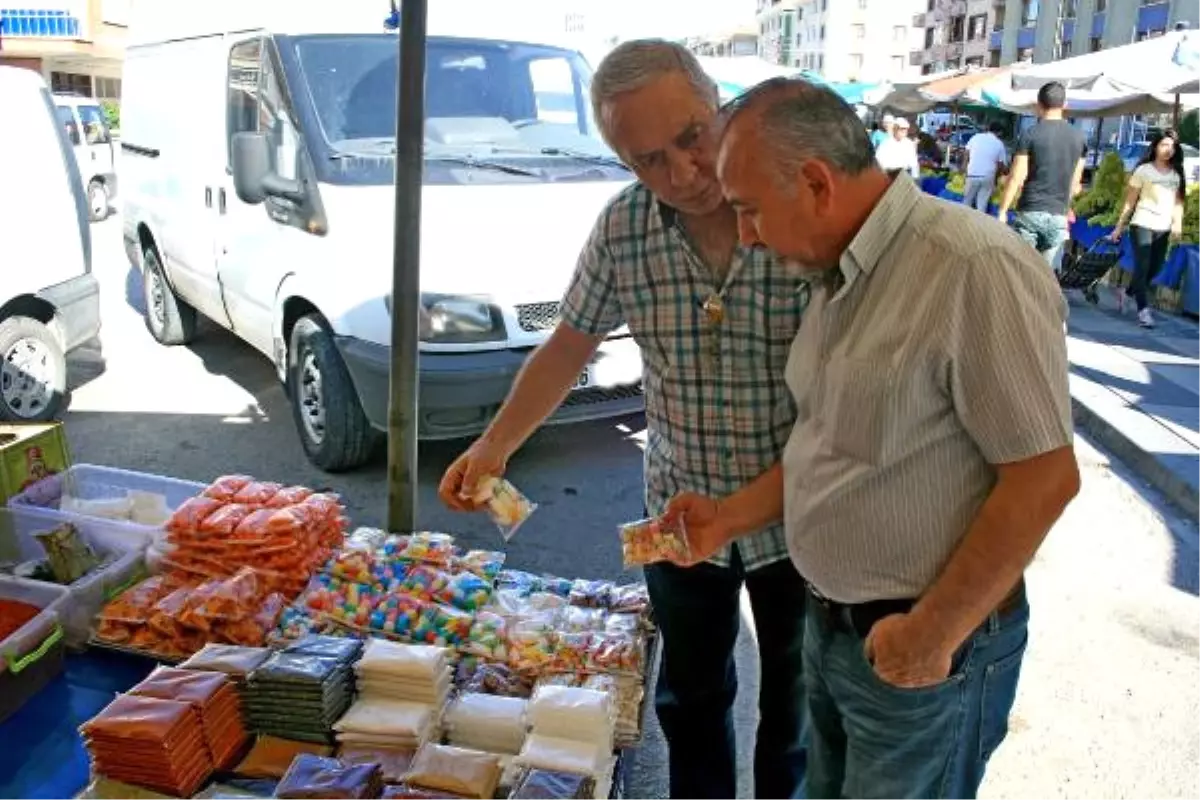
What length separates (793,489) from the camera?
1.78 metres

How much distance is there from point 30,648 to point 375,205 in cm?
278

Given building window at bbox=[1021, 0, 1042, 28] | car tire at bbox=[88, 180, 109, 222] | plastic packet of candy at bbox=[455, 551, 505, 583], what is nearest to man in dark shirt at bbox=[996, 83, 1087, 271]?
plastic packet of candy at bbox=[455, 551, 505, 583]

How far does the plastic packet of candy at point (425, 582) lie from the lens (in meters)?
2.92

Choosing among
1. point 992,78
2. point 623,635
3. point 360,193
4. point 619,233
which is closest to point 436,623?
point 623,635

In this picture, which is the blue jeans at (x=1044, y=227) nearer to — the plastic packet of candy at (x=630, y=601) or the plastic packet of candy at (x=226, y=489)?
the plastic packet of candy at (x=630, y=601)

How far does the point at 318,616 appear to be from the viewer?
2775mm

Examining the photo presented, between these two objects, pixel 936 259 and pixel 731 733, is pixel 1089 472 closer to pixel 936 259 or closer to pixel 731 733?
pixel 731 733

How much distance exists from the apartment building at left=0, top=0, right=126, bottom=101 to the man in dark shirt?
29.0 m

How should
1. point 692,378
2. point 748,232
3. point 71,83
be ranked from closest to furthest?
point 748,232 → point 692,378 → point 71,83

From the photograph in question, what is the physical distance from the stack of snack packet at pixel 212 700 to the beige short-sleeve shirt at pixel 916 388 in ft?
4.60

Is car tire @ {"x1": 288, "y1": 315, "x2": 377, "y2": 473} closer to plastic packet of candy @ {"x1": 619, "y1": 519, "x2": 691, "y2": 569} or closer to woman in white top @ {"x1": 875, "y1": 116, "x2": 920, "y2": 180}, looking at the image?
plastic packet of candy @ {"x1": 619, "y1": 519, "x2": 691, "y2": 569}

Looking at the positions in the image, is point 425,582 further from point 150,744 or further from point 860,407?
point 860,407

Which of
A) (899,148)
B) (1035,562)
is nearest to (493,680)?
(1035,562)

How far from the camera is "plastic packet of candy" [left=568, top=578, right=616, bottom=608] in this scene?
2957 mm
